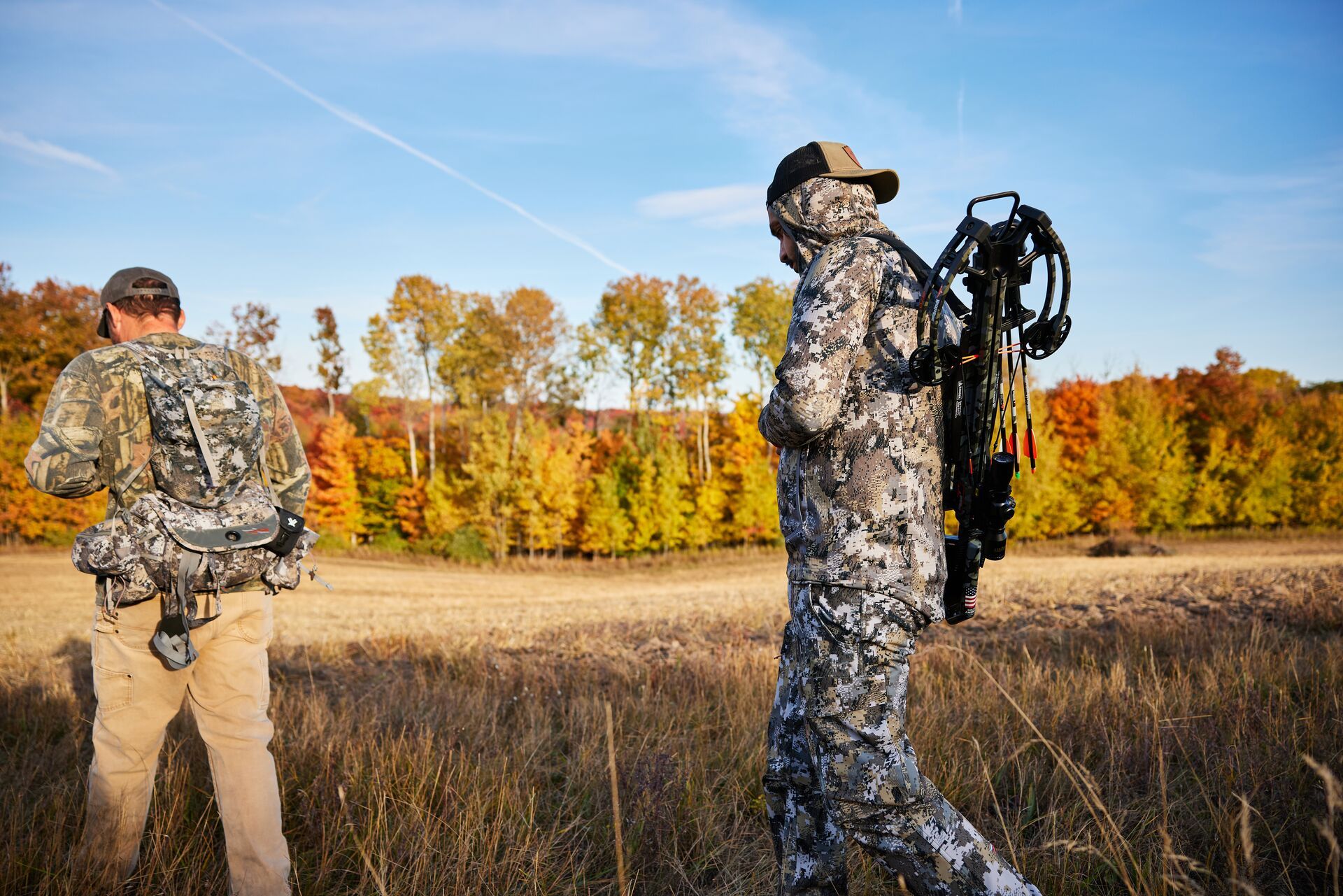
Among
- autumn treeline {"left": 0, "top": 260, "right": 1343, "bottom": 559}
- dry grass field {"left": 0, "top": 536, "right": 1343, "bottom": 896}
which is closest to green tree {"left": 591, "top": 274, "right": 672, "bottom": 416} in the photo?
autumn treeline {"left": 0, "top": 260, "right": 1343, "bottom": 559}

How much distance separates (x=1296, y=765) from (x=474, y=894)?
11.2 feet

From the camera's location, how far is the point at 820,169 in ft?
7.71

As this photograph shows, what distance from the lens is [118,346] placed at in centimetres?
279

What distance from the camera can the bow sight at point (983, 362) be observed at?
213cm

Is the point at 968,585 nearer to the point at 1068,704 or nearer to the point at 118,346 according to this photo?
the point at 1068,704

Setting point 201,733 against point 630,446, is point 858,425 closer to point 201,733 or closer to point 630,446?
point 201,733

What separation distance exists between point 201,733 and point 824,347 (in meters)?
2.65

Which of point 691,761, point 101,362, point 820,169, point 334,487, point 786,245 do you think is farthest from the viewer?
point 334,487

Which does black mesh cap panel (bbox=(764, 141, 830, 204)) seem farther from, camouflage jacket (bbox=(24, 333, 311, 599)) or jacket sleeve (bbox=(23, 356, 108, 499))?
jacket sleeve (bbox=(23, 356, 108, 499))

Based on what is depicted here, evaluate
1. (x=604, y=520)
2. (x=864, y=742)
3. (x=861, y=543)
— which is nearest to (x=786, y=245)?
(x=861, y=543)

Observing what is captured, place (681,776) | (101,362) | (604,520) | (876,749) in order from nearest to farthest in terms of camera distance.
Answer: (876,749), (101,362), (681,776), (604,520)

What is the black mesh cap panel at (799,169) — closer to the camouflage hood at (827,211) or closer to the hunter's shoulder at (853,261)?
the camouflage hood at (827,211)

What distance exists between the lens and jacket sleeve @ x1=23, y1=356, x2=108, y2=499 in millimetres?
2570

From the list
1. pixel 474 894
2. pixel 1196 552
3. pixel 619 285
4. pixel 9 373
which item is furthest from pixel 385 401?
pixel 474 894
